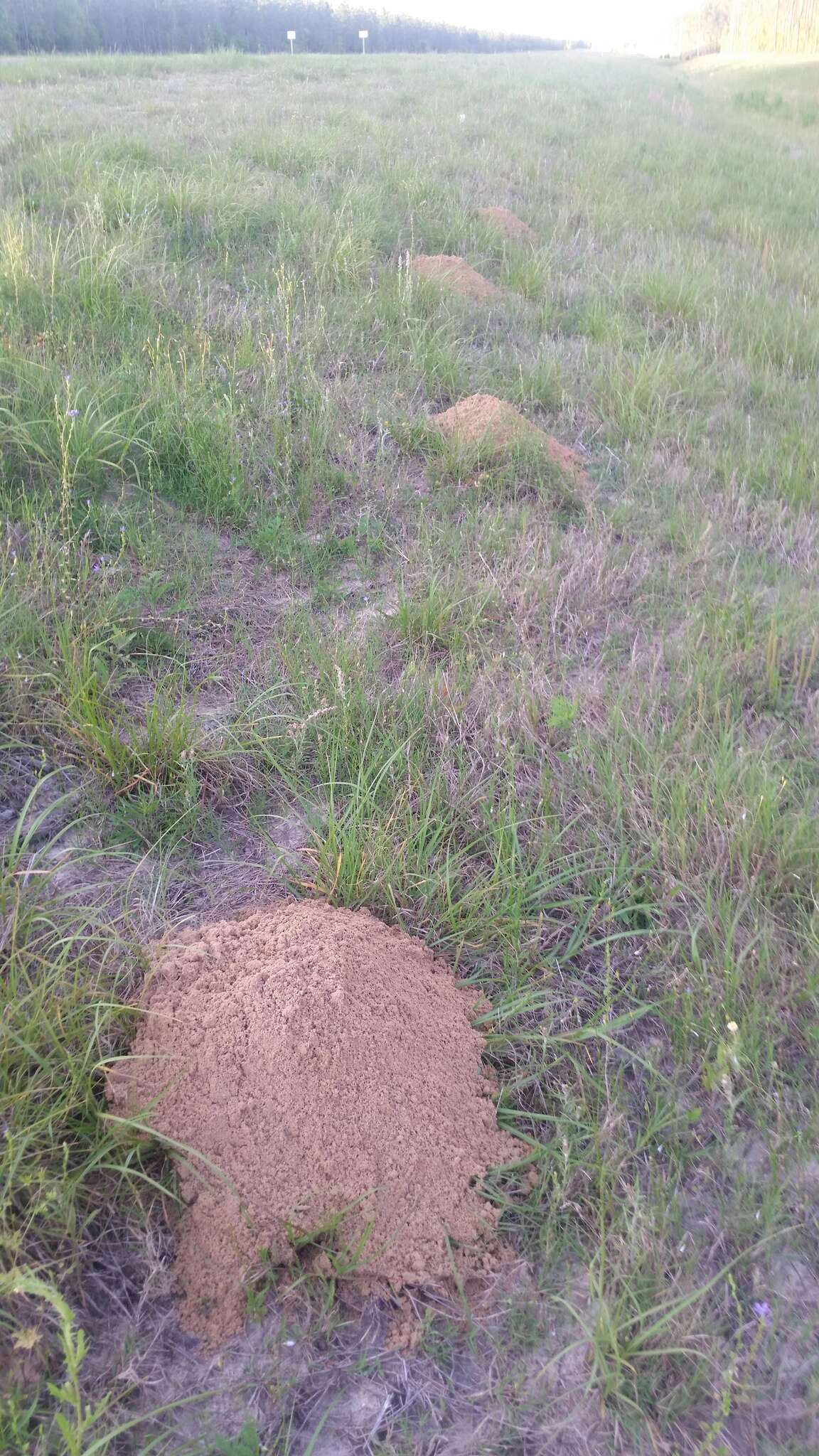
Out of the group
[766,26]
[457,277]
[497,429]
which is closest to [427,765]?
[497,429]

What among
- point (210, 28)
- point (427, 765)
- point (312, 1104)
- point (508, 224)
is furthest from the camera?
point (210, 28)

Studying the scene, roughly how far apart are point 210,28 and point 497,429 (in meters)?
49.2

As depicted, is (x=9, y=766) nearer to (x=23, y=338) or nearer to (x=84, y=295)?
(x=23, y=338)

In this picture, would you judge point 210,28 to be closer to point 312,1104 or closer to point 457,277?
point 457,277

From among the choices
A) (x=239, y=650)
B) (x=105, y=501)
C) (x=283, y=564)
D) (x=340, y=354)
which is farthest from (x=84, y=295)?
(x=239, y=650)

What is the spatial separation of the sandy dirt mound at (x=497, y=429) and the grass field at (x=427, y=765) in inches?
5.3

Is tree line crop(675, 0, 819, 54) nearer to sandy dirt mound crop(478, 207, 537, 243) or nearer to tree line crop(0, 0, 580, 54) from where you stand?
tree line crop(0, 0, 580, 54)

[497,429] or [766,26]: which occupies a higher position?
[766,26]

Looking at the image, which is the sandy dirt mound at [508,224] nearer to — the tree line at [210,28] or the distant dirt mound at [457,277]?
the distant dirt mound at [457,277]

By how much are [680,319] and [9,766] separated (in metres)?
4.92

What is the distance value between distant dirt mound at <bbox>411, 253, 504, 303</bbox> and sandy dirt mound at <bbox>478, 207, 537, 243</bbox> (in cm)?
104

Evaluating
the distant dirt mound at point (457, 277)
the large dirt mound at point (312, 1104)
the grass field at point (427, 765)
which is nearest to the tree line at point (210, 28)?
the distant dirt mound at point (457, 277)

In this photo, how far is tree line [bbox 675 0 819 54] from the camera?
107 ft

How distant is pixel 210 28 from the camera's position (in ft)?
135
